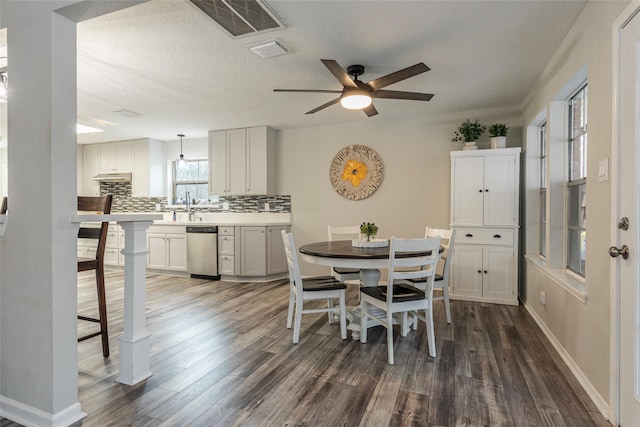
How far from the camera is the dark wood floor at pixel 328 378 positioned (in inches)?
69.0

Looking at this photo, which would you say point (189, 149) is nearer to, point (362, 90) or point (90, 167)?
point (90, 167)

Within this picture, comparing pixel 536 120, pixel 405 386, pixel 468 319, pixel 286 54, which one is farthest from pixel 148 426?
pixel 536 120

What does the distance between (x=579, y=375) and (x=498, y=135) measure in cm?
278

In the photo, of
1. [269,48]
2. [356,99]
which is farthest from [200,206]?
[356,99]

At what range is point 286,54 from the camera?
8.98ft

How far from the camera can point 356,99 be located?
9.19 ft

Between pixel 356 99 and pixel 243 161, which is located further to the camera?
pixel 243 161

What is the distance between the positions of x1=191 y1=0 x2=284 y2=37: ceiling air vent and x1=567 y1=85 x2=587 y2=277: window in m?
2.36

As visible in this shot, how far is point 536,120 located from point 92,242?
7.17 meters

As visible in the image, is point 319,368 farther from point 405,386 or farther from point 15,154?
point 15,154

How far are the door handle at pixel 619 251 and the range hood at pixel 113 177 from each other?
22.1 feet

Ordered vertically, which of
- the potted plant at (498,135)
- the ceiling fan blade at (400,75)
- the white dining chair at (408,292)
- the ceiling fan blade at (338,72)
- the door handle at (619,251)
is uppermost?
the ceiling fan blade at (338,72)

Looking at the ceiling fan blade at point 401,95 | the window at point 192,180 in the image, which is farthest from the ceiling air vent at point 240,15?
the window at point 192,180

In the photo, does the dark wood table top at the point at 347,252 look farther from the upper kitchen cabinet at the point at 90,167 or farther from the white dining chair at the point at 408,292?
the upper kitchen cabinet at the point at 90,167
